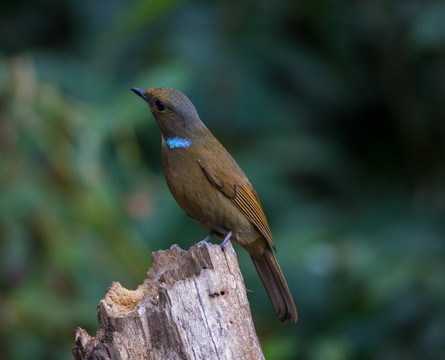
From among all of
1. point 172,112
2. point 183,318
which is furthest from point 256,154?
point 183,318

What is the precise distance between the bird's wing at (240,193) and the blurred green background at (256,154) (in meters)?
0.64

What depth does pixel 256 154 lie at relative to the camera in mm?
6082

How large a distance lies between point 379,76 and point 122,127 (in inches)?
117

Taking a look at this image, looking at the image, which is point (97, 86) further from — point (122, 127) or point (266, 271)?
point (266, 271)

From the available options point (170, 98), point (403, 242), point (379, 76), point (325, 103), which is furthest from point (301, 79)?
point (170, 98)

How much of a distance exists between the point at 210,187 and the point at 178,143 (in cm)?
34

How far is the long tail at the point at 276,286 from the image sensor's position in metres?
4.32

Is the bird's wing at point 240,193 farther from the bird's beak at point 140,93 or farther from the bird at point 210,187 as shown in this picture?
the bird's beak at point 140,93

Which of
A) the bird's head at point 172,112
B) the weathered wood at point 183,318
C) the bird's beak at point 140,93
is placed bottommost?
the weathered wood at point 183,318

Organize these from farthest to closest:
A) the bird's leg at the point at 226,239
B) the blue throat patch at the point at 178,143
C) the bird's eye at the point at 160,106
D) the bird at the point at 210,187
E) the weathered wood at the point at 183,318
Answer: the bird's eye at the point at 160,106
the blue throat patch at the point at 178,143
the bird at the point at 210,187
the bird's leg at the point at 226,239
the weathered wood at the point at 183,318

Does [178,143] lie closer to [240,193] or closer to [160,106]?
[160,106]

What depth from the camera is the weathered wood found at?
2.74 m

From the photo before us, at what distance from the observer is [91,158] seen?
4.48m

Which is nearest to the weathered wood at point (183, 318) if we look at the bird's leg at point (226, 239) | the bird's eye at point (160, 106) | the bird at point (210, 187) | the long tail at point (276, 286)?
the bird's leg at point (226, 239)
